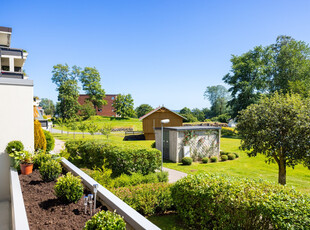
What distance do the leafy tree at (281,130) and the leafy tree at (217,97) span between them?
7262cm

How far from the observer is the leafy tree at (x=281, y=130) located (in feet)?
28.5

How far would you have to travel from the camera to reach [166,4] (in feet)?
42.5

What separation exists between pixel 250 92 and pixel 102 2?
1364 inches

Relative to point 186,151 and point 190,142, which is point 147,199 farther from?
point 190,142

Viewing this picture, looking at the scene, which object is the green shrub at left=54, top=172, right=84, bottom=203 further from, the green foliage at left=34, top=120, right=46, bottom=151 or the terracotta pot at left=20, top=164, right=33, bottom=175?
the green foliage at left=34, top=120, right=46, bottom=151

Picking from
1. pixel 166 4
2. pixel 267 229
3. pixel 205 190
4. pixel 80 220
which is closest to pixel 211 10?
pixel 166 4

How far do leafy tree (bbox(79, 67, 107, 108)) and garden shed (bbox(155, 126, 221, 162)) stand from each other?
46.8 m

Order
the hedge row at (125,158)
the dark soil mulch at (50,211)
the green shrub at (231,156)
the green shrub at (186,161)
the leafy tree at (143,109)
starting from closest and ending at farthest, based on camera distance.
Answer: the dark soil mulch at (50,211) → the hedge row at (125,158) → the green shrub at (186,161) → the green shrub at (231,156) → the leafy tree at (143,109)

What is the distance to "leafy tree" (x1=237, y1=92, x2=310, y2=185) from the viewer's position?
8695 mm

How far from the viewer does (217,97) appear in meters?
84.4

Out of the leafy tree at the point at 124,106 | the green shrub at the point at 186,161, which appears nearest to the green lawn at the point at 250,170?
the green shrub at the point at 186,161

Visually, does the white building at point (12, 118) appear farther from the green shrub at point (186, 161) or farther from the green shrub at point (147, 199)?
the green shrub at point (186, 161)

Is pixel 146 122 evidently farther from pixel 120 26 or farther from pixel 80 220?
pixel 80 220

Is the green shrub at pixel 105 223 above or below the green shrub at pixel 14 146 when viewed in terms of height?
below
